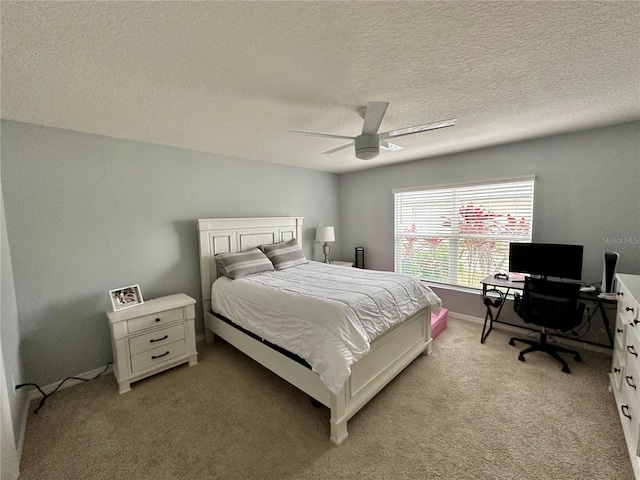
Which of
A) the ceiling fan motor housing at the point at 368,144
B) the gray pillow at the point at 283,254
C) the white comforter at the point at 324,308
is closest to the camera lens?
the white comforter at the point at 324,308

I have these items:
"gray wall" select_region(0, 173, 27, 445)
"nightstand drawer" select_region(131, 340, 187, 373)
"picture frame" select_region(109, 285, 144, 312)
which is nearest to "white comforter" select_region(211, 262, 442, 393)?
"nightstand drawer" select_region(131, 340, 187, 373)

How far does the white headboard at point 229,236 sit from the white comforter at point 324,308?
0.72 feet

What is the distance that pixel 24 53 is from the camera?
1.26 meters

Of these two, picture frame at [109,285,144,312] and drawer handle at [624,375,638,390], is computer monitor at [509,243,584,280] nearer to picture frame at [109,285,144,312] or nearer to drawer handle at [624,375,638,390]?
drawer handle at [624,375,638,390]

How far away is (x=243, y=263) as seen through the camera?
3039mm

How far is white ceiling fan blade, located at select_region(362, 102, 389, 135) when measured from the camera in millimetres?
1564

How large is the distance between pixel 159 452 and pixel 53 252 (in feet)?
6.26

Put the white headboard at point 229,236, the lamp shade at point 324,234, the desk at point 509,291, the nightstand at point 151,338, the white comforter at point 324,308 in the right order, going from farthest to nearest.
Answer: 1. the lamp shade at point 324,234
2. the white headboard at point 229,236
3. the desk at point 509,291
4. the nightstand at point 151,338
5. the white comforter at point 324,308

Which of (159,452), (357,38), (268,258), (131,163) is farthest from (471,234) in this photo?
(131,163)

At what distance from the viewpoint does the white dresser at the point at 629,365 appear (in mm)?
1455

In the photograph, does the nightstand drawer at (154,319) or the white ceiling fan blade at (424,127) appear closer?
the white ceiling fan blade at (424,127)

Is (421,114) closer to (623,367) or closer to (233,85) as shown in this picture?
(233,85)

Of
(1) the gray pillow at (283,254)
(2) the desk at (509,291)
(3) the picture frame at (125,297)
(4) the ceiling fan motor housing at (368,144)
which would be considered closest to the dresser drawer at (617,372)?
(2) the desk at (509,291)

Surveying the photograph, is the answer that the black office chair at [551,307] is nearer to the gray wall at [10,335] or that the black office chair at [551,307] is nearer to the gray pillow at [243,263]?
the gray pillow at [243,263]
